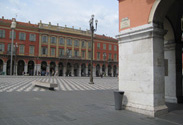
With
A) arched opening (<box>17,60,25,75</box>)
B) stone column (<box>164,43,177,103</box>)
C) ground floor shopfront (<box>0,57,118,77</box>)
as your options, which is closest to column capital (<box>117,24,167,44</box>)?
stone column (<box>164,43,177,103</box>)

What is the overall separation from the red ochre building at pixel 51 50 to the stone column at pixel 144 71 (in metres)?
35.3

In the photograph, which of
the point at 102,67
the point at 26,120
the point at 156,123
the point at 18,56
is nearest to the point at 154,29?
the point at 156,123

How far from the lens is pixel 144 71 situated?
539 centimetres

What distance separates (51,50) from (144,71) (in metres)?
42.1

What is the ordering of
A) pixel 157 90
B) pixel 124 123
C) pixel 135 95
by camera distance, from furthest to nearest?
pixel 135 95 → pixel 157 90 → pixel 124 123

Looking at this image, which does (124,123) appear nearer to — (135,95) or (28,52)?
(135,95)

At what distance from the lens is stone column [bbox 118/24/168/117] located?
519 cm

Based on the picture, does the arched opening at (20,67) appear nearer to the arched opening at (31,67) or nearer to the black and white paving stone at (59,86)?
the arched opening at (31,67)

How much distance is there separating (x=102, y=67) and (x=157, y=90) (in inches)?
1930

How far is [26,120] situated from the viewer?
14.3ft

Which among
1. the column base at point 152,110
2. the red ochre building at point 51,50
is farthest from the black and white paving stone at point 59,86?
the red ochre building at point 51,50

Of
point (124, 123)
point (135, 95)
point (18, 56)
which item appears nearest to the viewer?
point (124, 123)

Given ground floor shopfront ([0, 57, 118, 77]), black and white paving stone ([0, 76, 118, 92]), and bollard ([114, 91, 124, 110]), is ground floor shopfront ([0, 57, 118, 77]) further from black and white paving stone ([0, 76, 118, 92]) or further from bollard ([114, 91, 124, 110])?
bollard ([114, 91, 124, 110])

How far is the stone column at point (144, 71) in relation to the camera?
519 centimetres
